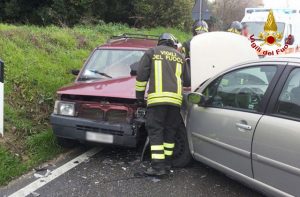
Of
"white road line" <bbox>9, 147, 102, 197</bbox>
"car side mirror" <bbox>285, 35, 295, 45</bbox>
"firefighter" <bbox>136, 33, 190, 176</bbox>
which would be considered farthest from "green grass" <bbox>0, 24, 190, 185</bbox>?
"car side mirror" <bbox>285, 35, 295, 45</bbox>

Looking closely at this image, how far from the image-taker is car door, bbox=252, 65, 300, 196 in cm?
399

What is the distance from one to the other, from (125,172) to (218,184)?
1.17 metres

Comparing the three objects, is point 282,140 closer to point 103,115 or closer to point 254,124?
point 254,124

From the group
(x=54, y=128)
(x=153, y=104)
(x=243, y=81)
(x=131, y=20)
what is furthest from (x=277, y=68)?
(x=131, y=20)

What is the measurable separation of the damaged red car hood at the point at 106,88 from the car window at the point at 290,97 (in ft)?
7.19

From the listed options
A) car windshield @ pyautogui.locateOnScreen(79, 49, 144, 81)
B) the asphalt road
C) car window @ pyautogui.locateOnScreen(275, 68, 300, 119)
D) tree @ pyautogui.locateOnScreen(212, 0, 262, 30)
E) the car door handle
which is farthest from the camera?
tree @ pyautogui.locateOnScreen(212, 0, 262, 30)

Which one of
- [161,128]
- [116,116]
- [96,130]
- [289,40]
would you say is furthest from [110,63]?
[289,40]

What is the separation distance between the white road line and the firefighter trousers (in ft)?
3.79

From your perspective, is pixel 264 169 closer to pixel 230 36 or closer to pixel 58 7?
pixel 230 36

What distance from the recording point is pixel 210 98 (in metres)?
5.24

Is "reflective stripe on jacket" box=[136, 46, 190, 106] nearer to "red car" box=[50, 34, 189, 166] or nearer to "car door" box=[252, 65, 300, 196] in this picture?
"red car" box=[50, 34, 189, 166]

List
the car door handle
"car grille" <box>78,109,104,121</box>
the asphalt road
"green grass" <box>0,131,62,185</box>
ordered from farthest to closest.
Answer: "car grille" <box>78,109,104,121</box> < "green grass" <box>0,131,62,185</box> < the asphalt road < the car door handle

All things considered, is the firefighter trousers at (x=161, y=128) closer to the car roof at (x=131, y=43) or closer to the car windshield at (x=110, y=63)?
the car windshield at (x=110, y=63)

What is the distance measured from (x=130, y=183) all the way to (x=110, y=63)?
2.51 m
